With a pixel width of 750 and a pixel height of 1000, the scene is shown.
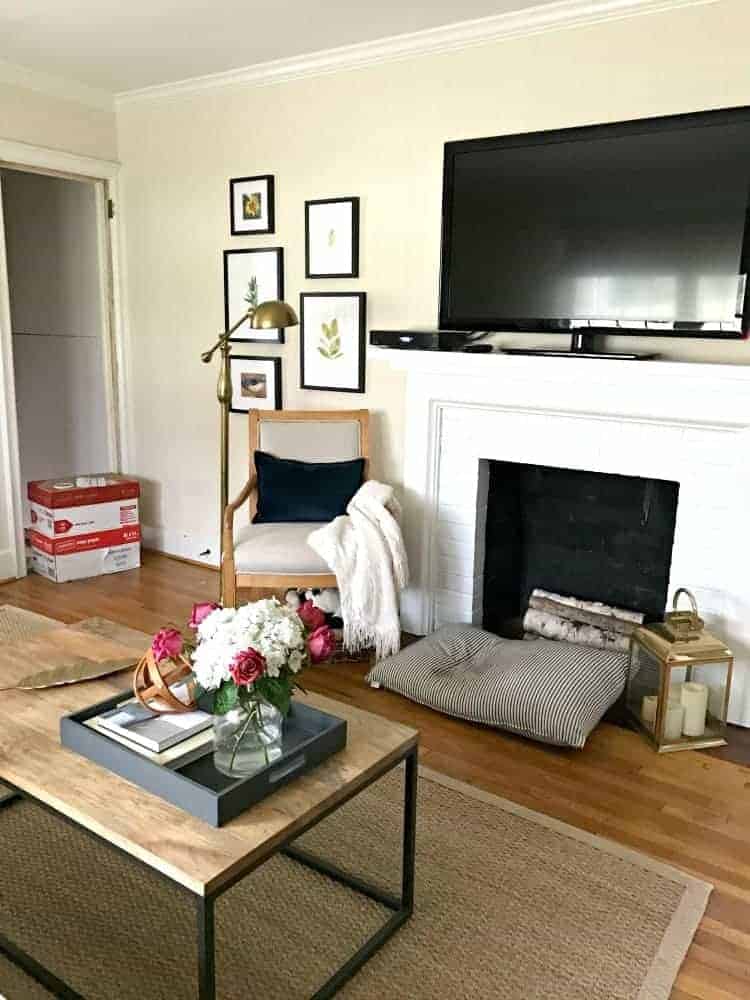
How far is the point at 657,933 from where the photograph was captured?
1.86 metres

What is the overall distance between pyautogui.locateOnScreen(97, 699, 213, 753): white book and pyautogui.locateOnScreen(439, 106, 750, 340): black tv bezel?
6.34 ft

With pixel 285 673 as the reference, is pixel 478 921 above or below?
below

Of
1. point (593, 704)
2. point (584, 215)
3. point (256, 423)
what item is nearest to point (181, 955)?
Answer: point (593, 704)

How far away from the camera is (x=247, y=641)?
1498 millimetres

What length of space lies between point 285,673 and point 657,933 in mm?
1068

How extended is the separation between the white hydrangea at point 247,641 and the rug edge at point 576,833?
3.41ft

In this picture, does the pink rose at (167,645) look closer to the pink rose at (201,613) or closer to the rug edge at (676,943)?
the pink rose at (201,613)

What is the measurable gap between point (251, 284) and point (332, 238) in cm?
53

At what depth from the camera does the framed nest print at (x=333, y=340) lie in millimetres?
3604

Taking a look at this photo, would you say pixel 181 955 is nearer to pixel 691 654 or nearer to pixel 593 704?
pixel 593 704

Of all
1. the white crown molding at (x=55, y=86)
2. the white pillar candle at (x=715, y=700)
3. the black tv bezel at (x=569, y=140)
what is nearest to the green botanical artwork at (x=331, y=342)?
the black tv bezel at (x=569, y=140)

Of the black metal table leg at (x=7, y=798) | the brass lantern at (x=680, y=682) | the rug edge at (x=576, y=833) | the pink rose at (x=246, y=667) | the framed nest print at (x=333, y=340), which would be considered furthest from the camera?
the framed nest print at (x=333, y=340)

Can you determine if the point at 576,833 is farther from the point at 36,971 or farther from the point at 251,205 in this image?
A: the point at 251,205

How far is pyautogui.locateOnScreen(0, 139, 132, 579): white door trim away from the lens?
3969 mm
